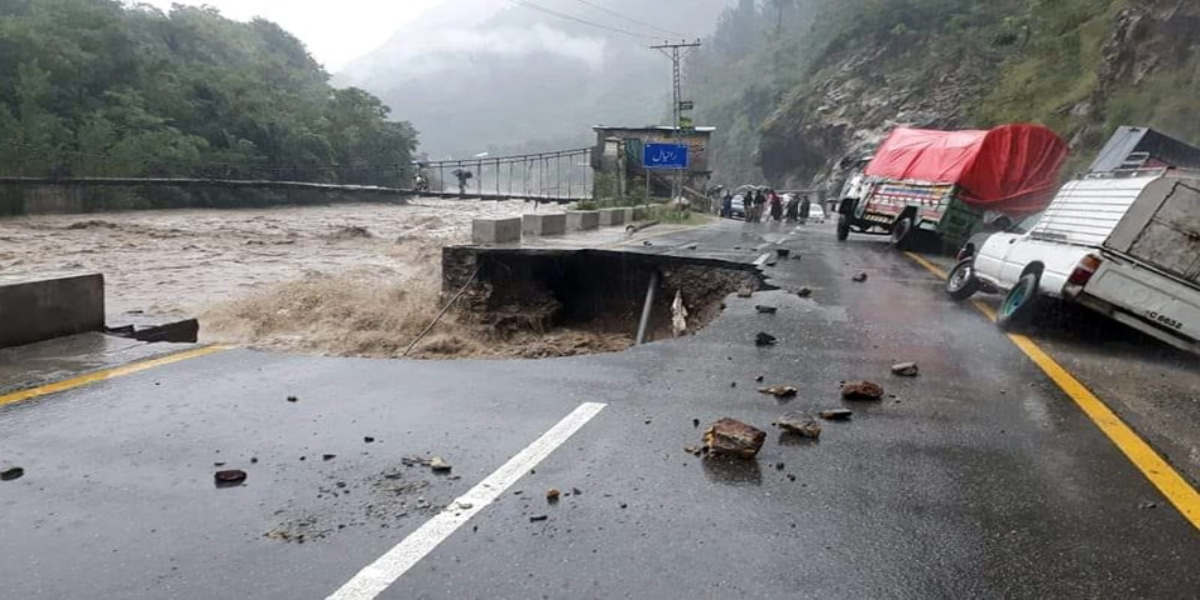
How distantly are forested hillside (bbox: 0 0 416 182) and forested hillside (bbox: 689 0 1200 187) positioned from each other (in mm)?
36712

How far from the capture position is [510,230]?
602 inches

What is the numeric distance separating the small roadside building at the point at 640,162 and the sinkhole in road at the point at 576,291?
2216 centimetres

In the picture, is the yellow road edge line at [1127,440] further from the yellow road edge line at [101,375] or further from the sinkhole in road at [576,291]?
the yellow road edge line at [101,375]

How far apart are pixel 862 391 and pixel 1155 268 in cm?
364

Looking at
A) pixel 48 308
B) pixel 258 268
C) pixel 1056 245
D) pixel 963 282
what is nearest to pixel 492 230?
pixel 963 282

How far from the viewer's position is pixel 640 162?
1957 inches

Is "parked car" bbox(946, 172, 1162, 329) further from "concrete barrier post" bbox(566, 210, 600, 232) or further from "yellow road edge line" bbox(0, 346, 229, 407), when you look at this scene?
"concrete barrier post" bbox(566, 210, 600, 232)

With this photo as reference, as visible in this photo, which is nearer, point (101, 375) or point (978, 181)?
point (101, 375)

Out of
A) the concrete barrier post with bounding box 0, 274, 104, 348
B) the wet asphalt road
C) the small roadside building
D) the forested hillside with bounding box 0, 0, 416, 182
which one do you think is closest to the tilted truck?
the wet asphalt road

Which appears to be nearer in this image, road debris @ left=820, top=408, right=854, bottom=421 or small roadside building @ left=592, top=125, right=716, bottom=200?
Answer: road debris @ left=820, top=408, right=854, bottom=421

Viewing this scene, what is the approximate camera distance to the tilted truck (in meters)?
7.14

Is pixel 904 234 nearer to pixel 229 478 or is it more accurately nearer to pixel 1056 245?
pixel 1056 245

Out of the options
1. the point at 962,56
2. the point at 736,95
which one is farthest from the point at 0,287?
the point at 736,95

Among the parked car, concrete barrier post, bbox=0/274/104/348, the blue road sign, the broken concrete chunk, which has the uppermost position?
the blue road sign
